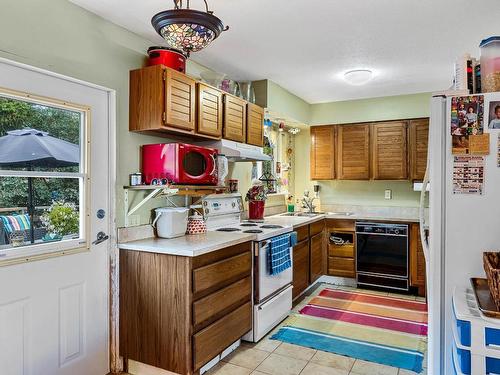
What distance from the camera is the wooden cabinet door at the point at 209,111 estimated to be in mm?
2889

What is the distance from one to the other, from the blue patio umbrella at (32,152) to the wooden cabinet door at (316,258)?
9.10 feet

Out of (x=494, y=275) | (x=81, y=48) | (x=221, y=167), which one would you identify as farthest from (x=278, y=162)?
(x=494, y=275)

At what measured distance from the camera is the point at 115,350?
8.22 ft

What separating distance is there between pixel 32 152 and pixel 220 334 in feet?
5.36

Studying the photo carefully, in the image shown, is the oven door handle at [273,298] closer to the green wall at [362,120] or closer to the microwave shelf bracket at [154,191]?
the microwave shelf bracket at [154,191]

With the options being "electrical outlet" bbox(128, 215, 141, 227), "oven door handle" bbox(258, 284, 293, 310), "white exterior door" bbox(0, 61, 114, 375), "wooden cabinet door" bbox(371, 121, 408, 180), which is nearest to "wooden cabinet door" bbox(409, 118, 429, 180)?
"wooden cabinet door" bbox(371, 121, 408, 180)

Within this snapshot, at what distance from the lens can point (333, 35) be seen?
2.77 m

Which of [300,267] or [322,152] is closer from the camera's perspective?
[300,267]

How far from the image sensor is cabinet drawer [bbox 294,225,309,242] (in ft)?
12.5

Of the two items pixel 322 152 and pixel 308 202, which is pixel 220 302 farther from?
pixel 322 152

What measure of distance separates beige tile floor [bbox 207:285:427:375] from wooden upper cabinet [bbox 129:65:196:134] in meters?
1.73

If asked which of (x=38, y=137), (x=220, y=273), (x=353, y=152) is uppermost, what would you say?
A: (x=353, y=152)

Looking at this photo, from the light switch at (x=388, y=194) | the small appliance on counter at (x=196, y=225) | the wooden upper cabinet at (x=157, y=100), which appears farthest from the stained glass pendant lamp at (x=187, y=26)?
the light switch at (x=388, y=194)

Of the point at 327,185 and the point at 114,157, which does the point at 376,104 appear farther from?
the point at 114,157
